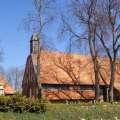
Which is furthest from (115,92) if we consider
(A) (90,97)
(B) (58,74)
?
(B) (58,74)

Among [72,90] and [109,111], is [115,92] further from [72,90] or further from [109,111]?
[109,111]

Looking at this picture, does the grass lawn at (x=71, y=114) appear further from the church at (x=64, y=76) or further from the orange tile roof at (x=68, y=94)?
the church at (x=64, y=76)

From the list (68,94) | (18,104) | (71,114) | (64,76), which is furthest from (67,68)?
(18,104)

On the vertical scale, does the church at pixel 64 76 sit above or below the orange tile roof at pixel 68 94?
above

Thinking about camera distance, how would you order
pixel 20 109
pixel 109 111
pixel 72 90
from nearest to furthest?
pixel 20 109 < pixel 109 111 < pixel 72 90

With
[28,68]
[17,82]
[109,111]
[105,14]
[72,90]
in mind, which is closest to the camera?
[109,111]

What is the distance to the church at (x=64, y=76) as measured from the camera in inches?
2389

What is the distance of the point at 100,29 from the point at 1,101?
2332 cm

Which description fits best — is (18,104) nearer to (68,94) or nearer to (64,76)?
(68,94)

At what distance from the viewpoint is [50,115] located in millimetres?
29891

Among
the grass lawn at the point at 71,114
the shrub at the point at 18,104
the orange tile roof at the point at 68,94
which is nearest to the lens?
the grass lawn at the point at 71,114

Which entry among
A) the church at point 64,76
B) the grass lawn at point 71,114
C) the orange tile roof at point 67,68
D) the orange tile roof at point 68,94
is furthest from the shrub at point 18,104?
the orange tile roof at point 67,68

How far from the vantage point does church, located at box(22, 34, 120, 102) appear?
6069cm

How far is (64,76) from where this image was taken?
62719 mm
